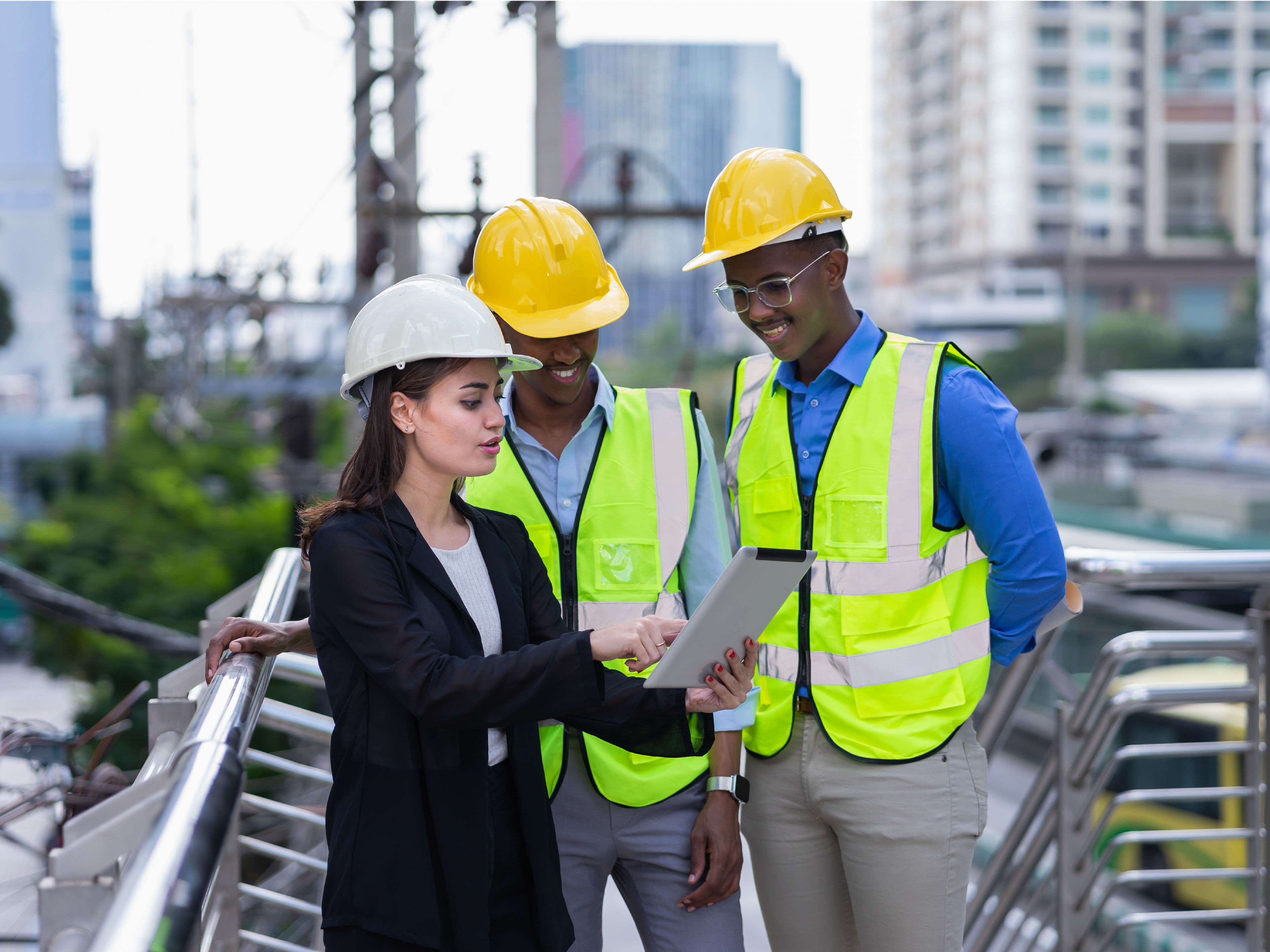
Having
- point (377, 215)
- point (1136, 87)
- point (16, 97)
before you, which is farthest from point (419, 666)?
point (1136, 87)

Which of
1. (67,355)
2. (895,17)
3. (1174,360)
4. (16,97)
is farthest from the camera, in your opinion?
(895,17)

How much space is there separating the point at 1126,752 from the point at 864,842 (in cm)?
121

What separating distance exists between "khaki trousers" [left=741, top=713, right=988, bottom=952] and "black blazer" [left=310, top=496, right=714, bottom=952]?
22.4 inches

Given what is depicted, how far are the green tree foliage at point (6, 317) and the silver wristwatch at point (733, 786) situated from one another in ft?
83.9

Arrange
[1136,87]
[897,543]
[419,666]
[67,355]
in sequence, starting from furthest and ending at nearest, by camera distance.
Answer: [1136,87], [67,355], [897,543], [419,666]

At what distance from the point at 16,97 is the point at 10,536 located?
815cm

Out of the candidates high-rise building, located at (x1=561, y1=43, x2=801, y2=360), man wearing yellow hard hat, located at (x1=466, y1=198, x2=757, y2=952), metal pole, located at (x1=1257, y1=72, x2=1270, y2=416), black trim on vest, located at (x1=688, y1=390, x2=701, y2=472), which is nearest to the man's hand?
man wearing yellow hard hat, located at (x1=466, y1=198, x2=757, y2=952)

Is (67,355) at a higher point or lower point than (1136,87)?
lower

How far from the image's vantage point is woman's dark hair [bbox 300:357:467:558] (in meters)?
1.84

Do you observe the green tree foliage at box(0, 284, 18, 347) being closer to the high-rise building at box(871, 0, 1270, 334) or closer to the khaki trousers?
the khaki trousers

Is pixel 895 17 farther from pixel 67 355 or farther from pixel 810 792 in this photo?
pixel 810 792

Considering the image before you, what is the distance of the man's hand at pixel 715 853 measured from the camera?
2.17m

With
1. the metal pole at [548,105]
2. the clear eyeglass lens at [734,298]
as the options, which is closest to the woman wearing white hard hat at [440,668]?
the clear eyeglass lens at [734,298]

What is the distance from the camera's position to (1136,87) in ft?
286
